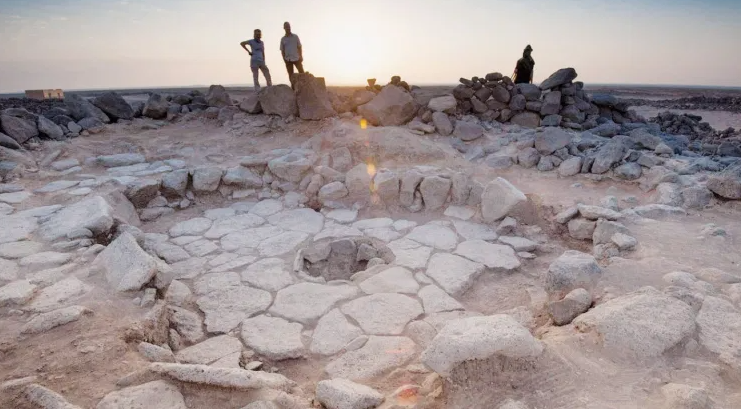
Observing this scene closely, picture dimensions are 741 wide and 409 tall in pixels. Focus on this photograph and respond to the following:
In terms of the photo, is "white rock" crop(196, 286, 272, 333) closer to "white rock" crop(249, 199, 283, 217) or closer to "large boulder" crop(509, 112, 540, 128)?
"white rock" crop(249, 199, 283, 217)

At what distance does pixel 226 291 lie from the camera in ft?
11.6

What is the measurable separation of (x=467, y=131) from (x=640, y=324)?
5.84m

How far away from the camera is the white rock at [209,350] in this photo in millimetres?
2682

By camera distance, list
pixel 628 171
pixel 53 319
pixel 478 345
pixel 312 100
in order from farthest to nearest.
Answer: pixel 312 100 < pixel 628 171 < pixel 53 319 < pixel 478 345

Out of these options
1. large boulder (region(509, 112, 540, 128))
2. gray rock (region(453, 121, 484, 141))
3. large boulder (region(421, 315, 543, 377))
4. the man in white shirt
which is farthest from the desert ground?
the man in white shirt

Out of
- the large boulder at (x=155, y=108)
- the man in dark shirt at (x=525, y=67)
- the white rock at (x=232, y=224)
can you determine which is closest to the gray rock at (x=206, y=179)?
the white rock at (x=232, y=224)

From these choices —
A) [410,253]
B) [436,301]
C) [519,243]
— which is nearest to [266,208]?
[410,253]

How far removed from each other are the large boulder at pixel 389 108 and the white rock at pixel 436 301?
491cm

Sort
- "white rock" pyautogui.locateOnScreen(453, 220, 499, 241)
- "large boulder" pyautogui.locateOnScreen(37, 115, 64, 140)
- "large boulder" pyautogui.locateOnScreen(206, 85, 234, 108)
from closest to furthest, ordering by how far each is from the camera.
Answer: "white rock" pyautogui.locateOnScreen(453, 220, 499, 241) < "large boulder" pyautogui.locateOnScreen(37, 115, 64, 140) < "large boulder" pyautogui.locateOnScreen(206, 85, 234, 108)

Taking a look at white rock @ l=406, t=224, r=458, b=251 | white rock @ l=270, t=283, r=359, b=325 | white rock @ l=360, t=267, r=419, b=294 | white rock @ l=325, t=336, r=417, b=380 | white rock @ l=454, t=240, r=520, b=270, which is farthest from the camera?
white rock @ l=406, t=224, r=458, b=251

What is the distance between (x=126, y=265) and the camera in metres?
3.02

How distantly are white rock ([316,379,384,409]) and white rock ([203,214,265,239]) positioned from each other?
9.81 ft

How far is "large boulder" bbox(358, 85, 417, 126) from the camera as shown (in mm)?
7730

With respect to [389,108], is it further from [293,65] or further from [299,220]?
[299,220]
